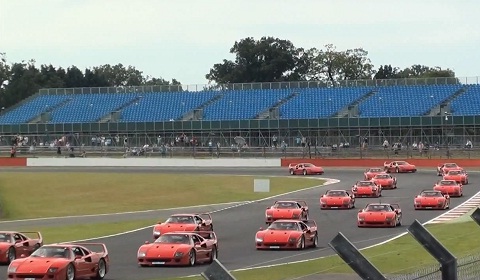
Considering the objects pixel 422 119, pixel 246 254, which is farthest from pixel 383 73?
pixel 246 254

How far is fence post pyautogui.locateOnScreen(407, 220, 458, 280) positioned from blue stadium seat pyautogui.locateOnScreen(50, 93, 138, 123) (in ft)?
332

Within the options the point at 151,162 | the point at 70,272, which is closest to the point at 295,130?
the point at 151,162

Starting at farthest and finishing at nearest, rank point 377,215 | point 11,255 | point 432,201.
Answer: point 432,201 < point 377,215 < point 11,255

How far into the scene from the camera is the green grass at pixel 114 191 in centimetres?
5578

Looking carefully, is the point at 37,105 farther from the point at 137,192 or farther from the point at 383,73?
the point at 383,73

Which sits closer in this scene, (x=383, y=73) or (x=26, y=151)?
(x=26, y=151)

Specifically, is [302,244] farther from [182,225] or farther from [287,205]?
[287,205]

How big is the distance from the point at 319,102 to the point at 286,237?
77421 millimetres

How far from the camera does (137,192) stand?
64812 millimetres

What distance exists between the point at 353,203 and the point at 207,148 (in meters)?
46.7

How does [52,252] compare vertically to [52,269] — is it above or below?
above

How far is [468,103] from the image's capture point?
337 ft

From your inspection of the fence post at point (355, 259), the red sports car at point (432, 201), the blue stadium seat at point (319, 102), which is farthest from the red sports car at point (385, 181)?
the fence post at point (355, 259)

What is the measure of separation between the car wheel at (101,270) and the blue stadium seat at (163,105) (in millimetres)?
83866
